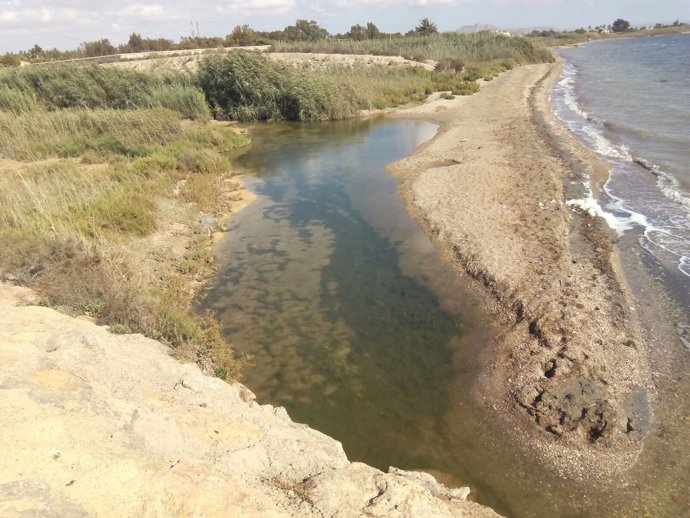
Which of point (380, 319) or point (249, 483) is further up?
point (249, 483)

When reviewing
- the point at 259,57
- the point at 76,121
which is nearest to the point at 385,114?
the point at 259,57

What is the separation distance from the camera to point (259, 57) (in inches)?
1235

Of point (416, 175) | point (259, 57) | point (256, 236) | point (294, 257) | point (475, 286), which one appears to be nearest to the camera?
point (475, 286)

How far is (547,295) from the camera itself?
965 cm

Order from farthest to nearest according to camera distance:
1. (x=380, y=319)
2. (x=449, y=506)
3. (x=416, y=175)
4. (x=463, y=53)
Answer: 1. (x=463, y=53)
2. (x=416, y=175)
3. (x=380, y=319)
4. (x=449, y=506)

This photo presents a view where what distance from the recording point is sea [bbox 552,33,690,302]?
12023mm

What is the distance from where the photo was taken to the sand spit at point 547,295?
6812 mm

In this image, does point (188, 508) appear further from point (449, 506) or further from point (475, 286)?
point (475, 286)

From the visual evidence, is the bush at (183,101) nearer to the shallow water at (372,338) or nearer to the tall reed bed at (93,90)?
the tall reed bed at (93,90)

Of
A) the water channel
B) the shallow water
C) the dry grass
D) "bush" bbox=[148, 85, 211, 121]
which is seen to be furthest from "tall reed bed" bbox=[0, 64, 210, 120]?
the shallow water

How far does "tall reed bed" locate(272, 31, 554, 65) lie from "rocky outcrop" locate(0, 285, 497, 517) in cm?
5055

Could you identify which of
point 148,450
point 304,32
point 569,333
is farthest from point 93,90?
point 304,32

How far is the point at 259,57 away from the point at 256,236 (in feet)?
72.2

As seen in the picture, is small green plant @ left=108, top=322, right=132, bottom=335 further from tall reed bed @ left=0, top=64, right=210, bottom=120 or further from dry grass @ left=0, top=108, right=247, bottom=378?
tall reed bed @ left=0, top=64, right=210, bottom=120
